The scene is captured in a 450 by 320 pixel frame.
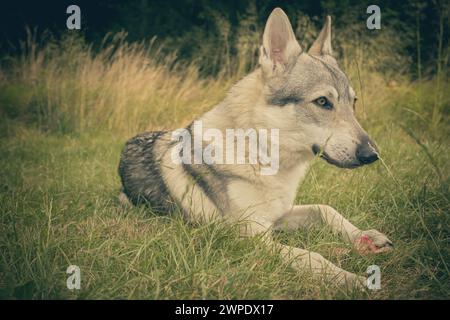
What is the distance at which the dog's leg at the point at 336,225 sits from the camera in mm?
2590

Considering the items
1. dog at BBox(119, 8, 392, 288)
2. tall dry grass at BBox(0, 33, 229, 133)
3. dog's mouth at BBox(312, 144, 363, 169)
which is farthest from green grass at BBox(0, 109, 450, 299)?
tall dry grass at BBox(0, 33, 229, 133)

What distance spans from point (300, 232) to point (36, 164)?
11.1ft

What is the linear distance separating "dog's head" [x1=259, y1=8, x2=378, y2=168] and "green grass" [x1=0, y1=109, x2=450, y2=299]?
0.35 m

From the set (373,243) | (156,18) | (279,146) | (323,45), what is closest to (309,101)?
(279,146)

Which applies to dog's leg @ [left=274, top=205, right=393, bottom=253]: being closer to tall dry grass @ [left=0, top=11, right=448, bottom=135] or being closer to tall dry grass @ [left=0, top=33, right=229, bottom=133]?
tall dry grass @ [left=0, top=11, right=448, bottom=135]

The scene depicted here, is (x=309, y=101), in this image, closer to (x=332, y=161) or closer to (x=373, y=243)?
(x=332, y=161)

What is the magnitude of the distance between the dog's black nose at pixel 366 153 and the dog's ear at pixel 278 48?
0.77 m

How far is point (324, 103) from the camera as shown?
2.77m

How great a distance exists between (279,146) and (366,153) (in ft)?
1.86

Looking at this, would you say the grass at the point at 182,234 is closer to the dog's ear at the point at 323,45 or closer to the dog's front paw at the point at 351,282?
the dog's front paw at the point at 351,282

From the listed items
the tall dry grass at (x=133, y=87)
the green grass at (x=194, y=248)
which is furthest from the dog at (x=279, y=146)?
the tall dry grass at (x=133, y=87)

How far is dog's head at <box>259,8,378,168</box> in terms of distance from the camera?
265cm
